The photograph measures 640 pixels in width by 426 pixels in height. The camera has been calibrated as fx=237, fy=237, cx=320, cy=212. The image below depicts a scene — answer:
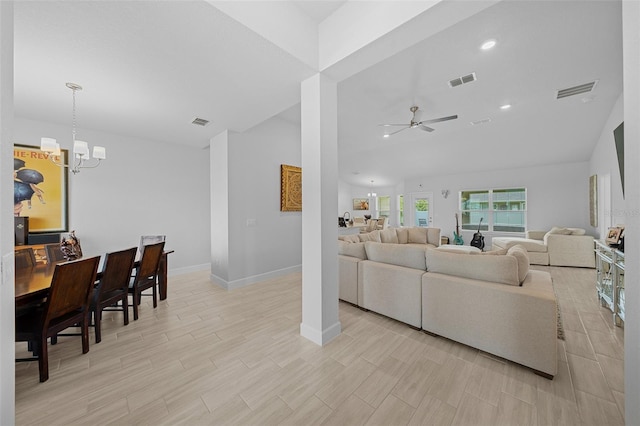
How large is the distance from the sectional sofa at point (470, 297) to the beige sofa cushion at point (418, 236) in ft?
10.9

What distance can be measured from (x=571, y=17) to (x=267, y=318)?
167 inches

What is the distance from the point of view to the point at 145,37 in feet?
6.04

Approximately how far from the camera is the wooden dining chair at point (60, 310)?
1784mm

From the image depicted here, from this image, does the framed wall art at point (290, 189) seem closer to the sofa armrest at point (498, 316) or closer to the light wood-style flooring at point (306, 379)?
the light wood-style flooring at point (306, 379)

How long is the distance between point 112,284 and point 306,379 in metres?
2.25

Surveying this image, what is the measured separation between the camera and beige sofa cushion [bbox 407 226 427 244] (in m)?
5.84

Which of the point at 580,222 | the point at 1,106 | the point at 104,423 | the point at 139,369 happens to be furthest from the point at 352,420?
the point at 580,222

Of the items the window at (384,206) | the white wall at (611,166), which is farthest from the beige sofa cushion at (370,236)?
the window at (384,206)

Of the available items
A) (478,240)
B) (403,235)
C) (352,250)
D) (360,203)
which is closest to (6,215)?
(352,250)

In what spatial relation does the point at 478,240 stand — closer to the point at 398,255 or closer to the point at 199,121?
the point at 398,255

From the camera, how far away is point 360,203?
39.8ft

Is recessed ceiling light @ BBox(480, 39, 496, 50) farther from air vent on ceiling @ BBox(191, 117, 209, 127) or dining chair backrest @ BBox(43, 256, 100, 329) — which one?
dining chair backrest @ BBox(43, 256, 100, 329)

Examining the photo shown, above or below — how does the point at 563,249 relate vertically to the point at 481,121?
below

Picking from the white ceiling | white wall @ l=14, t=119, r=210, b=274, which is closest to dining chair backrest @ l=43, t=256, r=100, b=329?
the white ceiling
